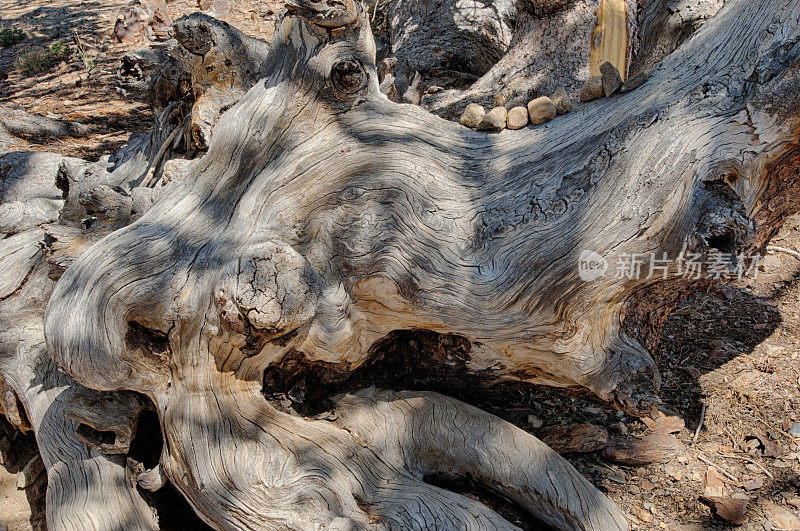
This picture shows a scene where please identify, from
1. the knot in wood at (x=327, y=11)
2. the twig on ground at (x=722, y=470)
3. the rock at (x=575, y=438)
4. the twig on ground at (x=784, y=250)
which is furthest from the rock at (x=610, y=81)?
the twig on ground at (x=784, y=250)

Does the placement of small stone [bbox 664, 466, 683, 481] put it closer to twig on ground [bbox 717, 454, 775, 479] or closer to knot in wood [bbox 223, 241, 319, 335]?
twig on ground [bbox 717, 454, 775, 479]

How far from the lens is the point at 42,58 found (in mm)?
8031

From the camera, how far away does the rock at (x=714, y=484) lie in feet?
8.68

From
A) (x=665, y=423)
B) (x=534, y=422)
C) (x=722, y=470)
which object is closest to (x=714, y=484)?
(x=722, y=470)

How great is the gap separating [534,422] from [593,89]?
1.66 m

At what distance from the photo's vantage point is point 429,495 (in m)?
2.43

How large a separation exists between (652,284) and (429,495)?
128 cm

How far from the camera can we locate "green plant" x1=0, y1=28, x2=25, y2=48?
896cm

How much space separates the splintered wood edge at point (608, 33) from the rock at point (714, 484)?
2388 mm

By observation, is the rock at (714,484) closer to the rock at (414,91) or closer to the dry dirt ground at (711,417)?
the dry dirt ground at (711,417)

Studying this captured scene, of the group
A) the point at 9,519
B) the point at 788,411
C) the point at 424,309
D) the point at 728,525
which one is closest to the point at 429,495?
the point at 424,309

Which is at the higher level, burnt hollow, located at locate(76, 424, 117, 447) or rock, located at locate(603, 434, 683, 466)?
rock, located at locate(603, 434, 683, 466)

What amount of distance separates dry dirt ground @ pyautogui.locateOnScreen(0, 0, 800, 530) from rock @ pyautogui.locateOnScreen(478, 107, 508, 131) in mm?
1317

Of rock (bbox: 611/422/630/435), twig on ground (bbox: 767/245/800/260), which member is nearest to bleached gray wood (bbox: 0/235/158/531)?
rock (bbox: 611/422/630/435)
